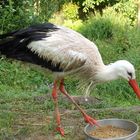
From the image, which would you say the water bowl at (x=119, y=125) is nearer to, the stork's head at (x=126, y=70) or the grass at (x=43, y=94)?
the grass at (x=43, y=94)

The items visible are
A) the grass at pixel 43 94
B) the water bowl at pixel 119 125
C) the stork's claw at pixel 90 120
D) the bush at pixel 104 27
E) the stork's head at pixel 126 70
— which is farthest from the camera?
the bush at pixel 104 27

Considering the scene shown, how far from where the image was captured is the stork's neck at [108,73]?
5648 mm

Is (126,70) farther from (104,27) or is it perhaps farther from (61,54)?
(104,27)

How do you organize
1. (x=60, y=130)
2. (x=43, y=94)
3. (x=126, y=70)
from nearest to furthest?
1. (x=126, y=70)
2. (x=60, y=130)
3. (x=43, y=94)

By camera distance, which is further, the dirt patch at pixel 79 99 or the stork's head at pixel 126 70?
the dirt patch at pixel 79 99

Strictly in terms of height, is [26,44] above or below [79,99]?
above

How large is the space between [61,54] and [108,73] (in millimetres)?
626

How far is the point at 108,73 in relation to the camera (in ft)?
18.7

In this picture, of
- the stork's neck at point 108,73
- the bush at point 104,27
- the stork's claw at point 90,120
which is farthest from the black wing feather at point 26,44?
the bush at point 104,27

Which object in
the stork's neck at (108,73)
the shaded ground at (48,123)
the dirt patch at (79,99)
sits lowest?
the dirt patch at (79,99)

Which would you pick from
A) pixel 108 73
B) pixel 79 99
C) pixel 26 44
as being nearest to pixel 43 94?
pixel 79 99

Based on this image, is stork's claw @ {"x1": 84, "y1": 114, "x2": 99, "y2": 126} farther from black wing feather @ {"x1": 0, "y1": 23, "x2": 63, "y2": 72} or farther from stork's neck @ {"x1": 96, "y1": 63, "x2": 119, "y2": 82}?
black wing feather @ {"x1": 0, "y1": 23, "x2": 63, "y2": 72}

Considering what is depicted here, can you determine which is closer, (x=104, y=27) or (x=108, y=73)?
(x=108, y=73)

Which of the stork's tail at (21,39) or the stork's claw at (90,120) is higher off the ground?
the stork's tail at (21,39)
